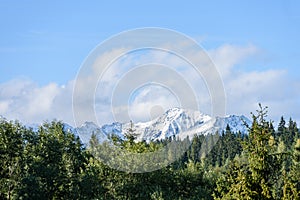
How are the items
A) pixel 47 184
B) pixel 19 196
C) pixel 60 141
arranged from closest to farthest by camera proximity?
pixel 19 196
pixel 47 184
pixel 60 141

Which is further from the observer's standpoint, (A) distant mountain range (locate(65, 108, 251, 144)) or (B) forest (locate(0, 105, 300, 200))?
(B) forest (locate(0, 105, 300, 200))

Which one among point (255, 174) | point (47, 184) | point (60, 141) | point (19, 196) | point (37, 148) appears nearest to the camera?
point (255, 174)

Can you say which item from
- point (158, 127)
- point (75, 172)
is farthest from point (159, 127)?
point (75, 172)

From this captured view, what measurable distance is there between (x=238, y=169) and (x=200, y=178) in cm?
3536

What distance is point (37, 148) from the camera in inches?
1822

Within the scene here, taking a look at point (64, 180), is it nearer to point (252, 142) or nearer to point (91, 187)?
point (91, 187)

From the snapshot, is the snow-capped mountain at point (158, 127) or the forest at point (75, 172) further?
the forest at point (75, 172)

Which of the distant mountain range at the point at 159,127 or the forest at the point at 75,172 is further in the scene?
the forest at the point at 75,172

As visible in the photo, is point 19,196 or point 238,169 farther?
point 19,196

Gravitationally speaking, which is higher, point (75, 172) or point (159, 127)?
point (159, 127)

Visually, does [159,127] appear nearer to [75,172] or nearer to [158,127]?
Answer: [158,127]

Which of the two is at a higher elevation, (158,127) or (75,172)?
(158,127)

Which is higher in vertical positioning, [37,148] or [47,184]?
[37,148]

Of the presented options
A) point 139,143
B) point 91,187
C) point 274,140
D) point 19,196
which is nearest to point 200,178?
point 139,143
